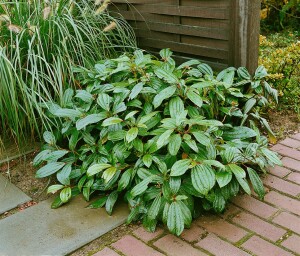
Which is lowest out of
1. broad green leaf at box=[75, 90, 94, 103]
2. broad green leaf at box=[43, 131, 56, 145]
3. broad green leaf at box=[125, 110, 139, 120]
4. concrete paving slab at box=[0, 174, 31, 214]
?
concrete paving slab at box=[0, 174, 31, 214]

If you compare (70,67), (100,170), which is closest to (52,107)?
(70,67)

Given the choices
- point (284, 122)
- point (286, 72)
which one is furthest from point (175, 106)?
point (286, 72)

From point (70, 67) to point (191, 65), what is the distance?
0.81 m

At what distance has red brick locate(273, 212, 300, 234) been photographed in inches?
87.5

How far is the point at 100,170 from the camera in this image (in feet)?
7.70

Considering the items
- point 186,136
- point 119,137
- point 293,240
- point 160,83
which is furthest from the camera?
point 160,83

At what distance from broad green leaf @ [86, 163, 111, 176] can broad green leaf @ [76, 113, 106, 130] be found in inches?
8.8

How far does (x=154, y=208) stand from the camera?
2.20 m

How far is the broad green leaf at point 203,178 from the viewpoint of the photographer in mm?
2127

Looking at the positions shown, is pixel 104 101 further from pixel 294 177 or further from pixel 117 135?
pixel 294 177

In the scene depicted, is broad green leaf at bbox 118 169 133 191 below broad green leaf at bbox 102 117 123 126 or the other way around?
below

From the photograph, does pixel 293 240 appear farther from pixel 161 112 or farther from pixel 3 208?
pixel 3 208

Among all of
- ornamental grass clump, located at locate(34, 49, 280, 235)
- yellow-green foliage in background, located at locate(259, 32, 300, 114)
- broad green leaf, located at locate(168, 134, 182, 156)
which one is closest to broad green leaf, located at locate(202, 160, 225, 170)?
ornamental grass clump, located at locate(34, 49, 280, 235)

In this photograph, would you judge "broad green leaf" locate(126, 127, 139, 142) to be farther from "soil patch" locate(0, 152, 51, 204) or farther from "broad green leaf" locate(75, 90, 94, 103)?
"soil patch" locate(0, 152, 51, 204)
